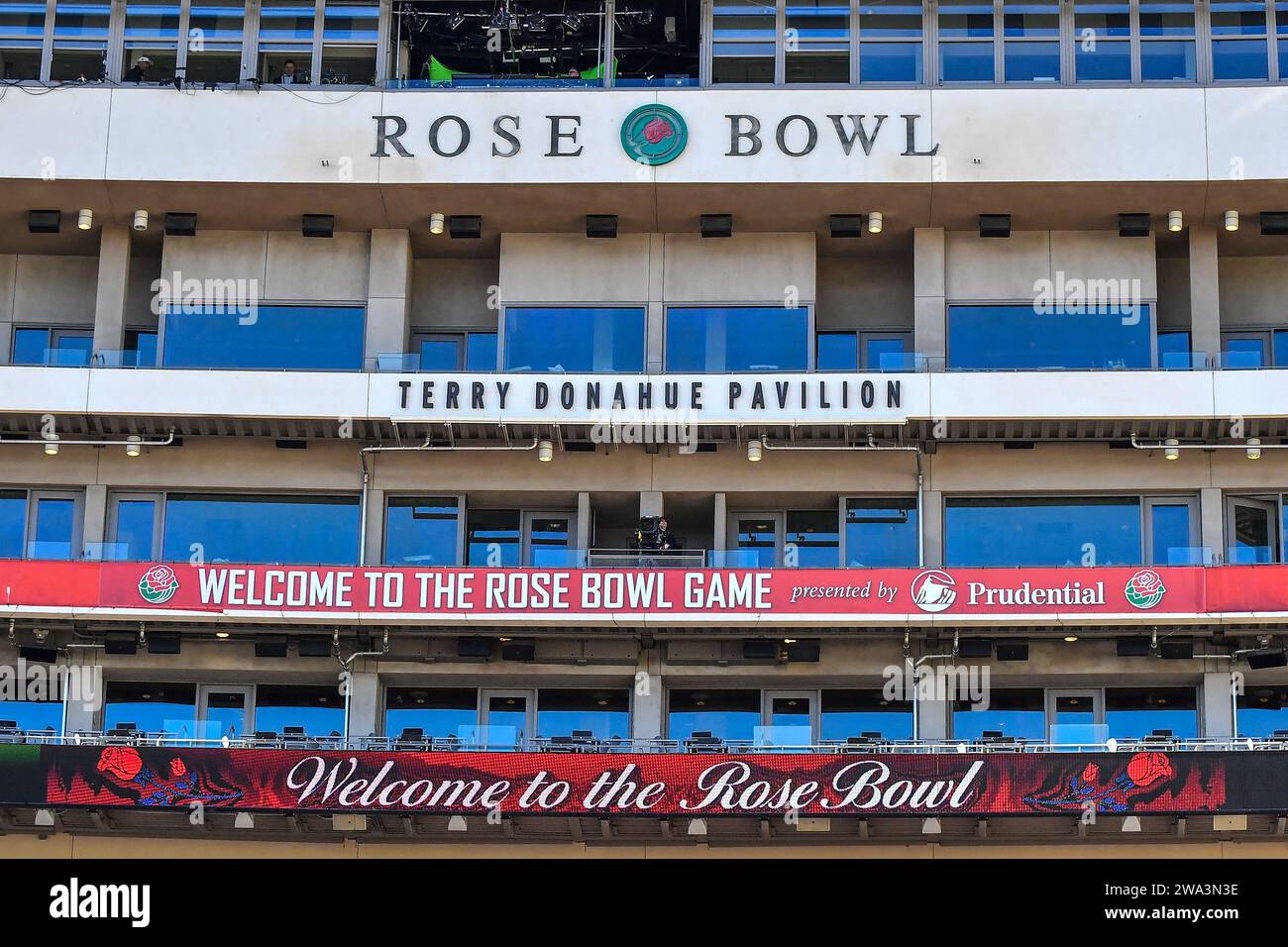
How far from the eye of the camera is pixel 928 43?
37312mm

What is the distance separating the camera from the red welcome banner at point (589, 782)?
31.6m

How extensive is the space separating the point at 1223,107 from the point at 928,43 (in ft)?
19.1

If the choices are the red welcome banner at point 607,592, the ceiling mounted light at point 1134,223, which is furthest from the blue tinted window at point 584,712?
the ceiling mounted light at point 1134,223

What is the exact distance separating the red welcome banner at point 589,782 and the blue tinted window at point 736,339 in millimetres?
8462

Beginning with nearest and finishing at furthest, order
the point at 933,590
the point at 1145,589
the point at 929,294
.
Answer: the point at 1145,589 → the point at 933,590 → the point at 929,294

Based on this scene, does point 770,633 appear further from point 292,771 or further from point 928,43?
point 928,43

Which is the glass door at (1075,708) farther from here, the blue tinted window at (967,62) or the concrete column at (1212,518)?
the blue tinted window at (967,62)

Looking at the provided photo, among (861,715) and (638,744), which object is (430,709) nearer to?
(638,744)

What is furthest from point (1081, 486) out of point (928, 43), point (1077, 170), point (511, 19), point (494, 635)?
point (511, 19)

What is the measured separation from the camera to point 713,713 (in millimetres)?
36062

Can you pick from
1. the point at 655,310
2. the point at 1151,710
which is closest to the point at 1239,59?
the point at 655,310

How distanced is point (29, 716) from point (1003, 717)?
724 inches

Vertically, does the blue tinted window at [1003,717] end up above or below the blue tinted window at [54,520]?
below

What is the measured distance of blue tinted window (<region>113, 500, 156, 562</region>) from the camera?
36.6 meters
